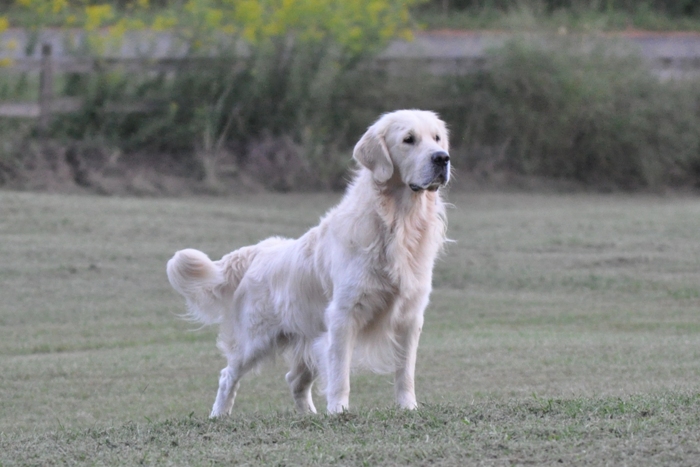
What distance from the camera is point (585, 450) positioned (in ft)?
14.3

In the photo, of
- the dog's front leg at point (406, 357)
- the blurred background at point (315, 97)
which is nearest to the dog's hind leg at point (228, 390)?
the dog's front leg at point (406, 357)

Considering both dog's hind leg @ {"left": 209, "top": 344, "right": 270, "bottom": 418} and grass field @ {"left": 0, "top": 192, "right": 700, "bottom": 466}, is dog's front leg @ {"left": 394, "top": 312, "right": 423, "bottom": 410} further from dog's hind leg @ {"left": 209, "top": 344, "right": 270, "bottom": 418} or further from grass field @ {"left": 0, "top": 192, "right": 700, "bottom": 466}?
dog's hind leg @ {"left": 209, "top": 344, "right": 270, "bottom": 418}

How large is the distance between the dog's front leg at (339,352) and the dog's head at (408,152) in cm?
86

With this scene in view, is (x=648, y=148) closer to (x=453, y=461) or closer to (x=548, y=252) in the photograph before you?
(x=548, y=252)

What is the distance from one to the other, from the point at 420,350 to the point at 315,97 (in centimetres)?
1261

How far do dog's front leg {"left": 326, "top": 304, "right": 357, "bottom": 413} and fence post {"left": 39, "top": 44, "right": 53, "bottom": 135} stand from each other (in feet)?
49.5

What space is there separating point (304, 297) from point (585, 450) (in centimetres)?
254

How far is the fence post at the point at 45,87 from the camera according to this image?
65.0 feet

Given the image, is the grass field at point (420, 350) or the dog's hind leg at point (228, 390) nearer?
the grass field at point (420, 350)

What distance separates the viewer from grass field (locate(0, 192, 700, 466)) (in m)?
4.69

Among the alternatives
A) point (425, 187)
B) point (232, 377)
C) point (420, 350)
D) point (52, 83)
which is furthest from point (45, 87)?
point (425, 187)

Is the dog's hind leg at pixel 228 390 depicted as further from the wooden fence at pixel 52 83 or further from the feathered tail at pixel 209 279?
the wooden fence at pixel 52 83

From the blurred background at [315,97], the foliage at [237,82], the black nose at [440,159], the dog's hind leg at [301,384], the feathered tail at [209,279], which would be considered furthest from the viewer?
the foliage at [237,82]

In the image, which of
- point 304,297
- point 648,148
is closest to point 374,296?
point 304,297
